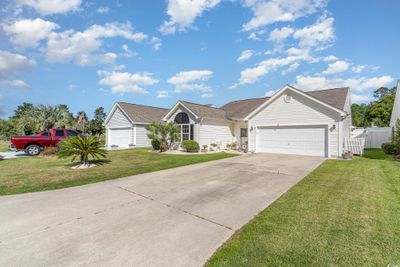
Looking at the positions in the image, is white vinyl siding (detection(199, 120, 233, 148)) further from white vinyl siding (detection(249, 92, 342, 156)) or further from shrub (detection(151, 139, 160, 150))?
shrub (detection(151, 139, 160, 150))

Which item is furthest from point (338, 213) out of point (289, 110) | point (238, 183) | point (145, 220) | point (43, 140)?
point (43, 140)

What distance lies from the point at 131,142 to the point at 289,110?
54.7 feet

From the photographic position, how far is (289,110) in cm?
1506

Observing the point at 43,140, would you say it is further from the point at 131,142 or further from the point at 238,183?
the point at 238,183

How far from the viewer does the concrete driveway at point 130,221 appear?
289 cm

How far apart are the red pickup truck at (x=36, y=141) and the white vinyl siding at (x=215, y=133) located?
1012 cm

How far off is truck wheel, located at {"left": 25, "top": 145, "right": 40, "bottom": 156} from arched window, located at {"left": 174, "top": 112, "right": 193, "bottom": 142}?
11182 millimetres

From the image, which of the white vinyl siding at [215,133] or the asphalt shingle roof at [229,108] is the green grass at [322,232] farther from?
the white vinyl siding at [215,133]

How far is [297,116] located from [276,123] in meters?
1.57

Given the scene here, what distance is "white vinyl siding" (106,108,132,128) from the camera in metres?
22.9

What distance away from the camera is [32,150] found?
14.7m

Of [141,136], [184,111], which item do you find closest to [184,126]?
[184,111]

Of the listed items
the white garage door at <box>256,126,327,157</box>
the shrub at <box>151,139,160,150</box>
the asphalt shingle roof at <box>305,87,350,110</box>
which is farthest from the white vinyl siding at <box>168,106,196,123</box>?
the asphalt shingle roof at <box>305,87,350,110</box>

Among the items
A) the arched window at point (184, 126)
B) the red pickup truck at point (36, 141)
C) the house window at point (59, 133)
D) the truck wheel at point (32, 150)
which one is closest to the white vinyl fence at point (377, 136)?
the arched window at point (184, 126)
